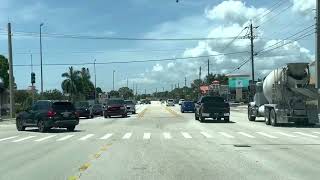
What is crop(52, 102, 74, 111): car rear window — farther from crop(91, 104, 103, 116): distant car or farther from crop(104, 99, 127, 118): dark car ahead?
crop(91, 104, 103, 116): distant car

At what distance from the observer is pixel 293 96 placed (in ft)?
116

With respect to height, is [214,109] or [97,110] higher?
[214,109]

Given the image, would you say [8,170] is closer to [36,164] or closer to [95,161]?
[36,164]

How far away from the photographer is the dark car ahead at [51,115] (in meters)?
31.8

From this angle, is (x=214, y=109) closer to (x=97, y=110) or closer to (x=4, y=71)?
(x=97, y=110)

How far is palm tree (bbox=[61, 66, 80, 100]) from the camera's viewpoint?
12584cm

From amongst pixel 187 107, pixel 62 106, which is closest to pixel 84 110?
pixel 187 107

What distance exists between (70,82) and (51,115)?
95682 millimetres

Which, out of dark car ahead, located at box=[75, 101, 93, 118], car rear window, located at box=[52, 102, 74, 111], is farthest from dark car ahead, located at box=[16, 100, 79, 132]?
dark car ahead, located at box=[75, 101, 93, 118]

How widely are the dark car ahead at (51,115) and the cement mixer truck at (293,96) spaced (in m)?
12.5

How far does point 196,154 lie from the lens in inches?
720

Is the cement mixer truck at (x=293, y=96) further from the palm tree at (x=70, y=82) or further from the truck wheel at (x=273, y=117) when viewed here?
the palm tree at (x=70, y=82)

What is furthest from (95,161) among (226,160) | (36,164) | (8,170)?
(226,160)

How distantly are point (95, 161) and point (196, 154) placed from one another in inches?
138
